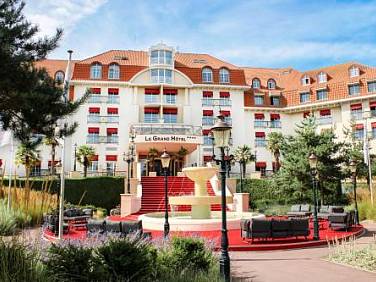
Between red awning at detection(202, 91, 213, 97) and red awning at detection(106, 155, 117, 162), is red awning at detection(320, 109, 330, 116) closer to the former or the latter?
red awning at detection(202, 91, 213, 97)

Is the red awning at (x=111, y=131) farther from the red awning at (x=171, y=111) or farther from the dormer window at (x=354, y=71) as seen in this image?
the dormer window at (x=354, y=71)

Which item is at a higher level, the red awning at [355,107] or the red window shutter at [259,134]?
the red awning at [355,107]

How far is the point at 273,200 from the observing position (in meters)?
31.2

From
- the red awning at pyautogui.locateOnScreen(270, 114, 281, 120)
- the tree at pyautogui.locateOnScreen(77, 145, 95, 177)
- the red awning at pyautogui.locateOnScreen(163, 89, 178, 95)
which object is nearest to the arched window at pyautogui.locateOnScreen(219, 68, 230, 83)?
the red awning at pyautogui.locateOnScreen(163, 89, 178, 95)

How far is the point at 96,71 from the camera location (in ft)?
137

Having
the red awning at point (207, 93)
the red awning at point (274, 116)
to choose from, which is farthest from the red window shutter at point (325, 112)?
the red awning at point (207, 93)

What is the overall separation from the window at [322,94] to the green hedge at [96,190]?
25475 millimetres

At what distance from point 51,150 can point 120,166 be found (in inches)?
286

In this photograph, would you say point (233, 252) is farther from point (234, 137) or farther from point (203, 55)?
point (203, 55)

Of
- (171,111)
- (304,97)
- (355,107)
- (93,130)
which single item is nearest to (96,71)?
(93,130)

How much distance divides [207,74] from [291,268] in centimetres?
3583

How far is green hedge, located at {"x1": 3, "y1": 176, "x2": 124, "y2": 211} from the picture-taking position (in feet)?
100

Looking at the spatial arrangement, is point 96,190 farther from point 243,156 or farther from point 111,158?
point 243,156

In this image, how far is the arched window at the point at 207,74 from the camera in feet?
143
